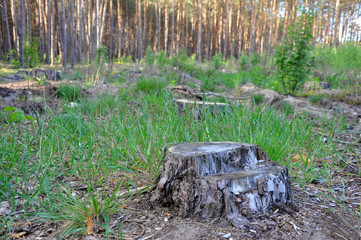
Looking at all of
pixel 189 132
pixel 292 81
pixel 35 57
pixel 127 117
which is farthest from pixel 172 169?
pixel 35 57

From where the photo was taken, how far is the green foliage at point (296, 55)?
248 inches

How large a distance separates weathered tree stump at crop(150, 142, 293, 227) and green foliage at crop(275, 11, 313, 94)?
544 centimetres

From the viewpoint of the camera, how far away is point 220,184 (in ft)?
4.91

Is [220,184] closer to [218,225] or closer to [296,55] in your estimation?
[218,225]

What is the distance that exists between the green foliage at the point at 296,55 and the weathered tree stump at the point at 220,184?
5.44m

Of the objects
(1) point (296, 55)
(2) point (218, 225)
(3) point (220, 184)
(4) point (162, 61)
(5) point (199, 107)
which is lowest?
(2) point (218, 225)

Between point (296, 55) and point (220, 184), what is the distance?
5.79m

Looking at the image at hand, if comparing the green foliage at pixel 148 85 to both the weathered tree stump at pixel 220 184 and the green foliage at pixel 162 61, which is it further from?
the green foliage at pixel 162 61

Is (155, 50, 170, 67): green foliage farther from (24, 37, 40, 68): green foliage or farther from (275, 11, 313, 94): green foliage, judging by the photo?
(24, 37, 40, 68): green foliage

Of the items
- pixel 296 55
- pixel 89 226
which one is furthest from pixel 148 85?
pixel 89 226

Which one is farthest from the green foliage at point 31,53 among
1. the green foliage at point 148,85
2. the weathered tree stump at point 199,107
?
the weathered tree stump at point 199,107

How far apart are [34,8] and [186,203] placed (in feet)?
75.1

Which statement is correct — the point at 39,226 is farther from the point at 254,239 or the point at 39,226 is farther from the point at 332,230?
the point at 332,230

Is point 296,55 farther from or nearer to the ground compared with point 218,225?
farther from the ground
